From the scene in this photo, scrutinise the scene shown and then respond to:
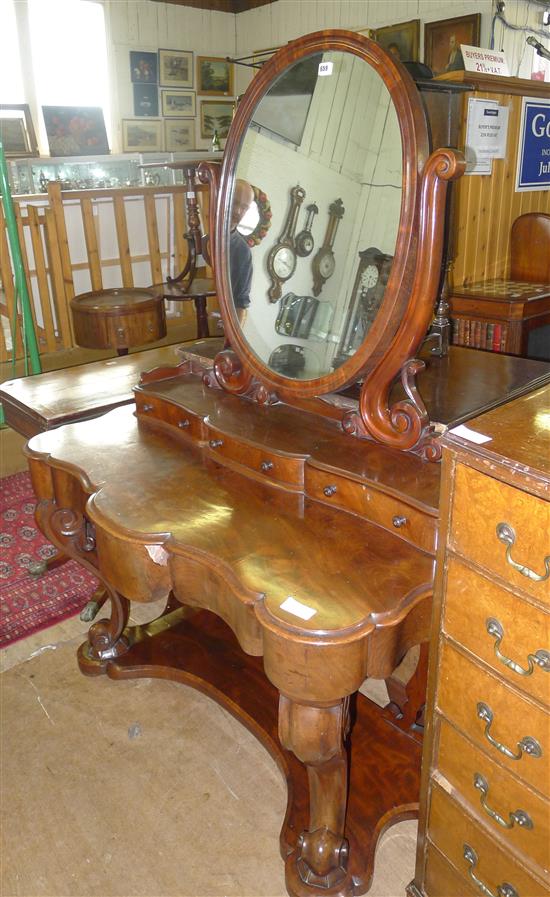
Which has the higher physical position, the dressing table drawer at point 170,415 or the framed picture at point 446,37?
the framed picture at point 446,37

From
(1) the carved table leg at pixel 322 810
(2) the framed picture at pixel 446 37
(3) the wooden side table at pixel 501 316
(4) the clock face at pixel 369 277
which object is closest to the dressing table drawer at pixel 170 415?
(4) the clock face at pixel 369 277

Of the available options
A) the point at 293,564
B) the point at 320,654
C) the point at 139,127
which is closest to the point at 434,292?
the point at 293,564

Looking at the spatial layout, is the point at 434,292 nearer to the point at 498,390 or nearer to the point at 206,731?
the point at 498,390

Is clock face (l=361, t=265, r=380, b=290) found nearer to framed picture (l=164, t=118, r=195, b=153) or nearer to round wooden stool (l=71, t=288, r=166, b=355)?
round wooden stool (l=71, t=288, r=166, b=355)

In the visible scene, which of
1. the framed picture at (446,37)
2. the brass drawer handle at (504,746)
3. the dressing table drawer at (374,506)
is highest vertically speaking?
the framed picture at (446,37)

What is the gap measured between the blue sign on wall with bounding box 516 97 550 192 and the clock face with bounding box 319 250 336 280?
2.15 metres

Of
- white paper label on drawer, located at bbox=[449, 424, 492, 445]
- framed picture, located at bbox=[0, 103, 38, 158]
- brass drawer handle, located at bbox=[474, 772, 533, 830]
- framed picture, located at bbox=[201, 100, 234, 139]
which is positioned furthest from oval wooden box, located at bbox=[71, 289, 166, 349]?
framed picture, located at bbox=[201, 100, 234, 139]

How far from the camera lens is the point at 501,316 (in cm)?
263

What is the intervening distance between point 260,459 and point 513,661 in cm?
59

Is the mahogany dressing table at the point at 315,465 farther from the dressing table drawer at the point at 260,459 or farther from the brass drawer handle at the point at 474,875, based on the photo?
the brass drawer handle at the point at 474,875

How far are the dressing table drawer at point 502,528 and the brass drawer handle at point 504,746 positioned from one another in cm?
23

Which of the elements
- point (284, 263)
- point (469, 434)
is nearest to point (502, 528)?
point (469, 434)

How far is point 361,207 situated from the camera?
1212 mm

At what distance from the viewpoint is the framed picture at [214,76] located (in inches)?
274
